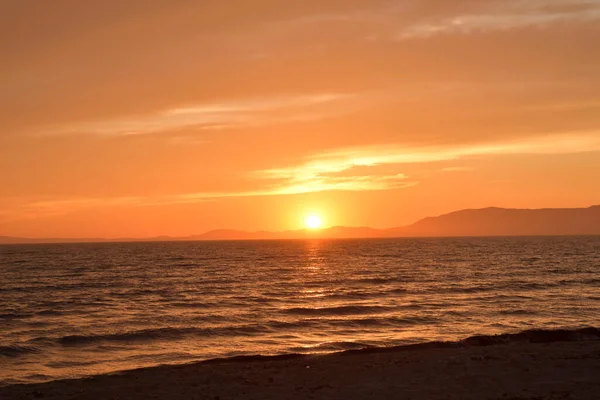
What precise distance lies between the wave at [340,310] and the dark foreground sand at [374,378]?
47.6 feet

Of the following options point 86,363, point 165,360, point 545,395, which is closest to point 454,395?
point 545,395

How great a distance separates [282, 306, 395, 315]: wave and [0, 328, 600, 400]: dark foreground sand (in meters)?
14.5

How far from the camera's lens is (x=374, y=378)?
19.3m

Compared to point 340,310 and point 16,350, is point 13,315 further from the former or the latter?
point 340,310

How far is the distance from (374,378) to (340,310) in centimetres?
2078

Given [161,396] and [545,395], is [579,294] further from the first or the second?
[161,396]

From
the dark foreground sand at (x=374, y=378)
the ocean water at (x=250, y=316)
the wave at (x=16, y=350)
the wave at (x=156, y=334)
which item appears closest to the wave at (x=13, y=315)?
the ocean water at (x=250, y=316)

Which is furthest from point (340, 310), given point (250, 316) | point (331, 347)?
point (331, 347)

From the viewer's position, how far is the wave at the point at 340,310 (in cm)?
3875

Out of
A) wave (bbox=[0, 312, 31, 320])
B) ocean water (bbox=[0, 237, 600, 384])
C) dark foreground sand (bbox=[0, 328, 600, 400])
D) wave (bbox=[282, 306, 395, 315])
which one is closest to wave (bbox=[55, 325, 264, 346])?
ocean water (bbox=[0, 237, 600, 384])

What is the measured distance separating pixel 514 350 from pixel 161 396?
14.3m

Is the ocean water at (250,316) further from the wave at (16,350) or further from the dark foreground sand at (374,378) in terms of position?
the dark foreground sand at (374,378)

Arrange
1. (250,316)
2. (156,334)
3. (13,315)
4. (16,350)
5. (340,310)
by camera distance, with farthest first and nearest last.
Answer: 1. (340,310)
2. (13,315)
3. (250,316)
4. (156,334)
5. (16,350)

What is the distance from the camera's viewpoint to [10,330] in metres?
33.1
